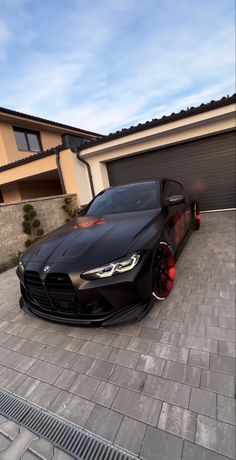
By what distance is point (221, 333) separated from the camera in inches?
77.4

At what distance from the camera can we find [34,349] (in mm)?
2199

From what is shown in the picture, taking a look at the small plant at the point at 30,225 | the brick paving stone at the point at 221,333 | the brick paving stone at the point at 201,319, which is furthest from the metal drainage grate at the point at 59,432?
the small plant at the point at 30,225

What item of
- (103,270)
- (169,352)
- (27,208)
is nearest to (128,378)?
(169,352)

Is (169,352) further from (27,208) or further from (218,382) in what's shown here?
(27,208)

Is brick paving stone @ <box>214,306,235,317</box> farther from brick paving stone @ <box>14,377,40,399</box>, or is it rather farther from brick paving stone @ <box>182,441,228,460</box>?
brick paving stone @ <box>14,377,40,399</box>

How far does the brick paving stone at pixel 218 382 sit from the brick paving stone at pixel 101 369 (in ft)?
2.29

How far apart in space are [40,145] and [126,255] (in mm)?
12804

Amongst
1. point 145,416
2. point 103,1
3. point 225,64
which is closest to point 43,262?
point 145,416

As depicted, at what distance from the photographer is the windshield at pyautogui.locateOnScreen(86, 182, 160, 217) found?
314 centimetres

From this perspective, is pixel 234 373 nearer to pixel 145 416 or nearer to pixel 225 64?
pixel 145 416

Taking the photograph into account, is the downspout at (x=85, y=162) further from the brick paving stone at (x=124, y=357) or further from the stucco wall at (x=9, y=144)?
the brick paving stone at (x=124, y=357)

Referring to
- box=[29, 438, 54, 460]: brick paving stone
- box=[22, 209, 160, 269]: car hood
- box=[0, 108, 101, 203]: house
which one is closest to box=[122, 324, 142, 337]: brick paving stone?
box=[22, 209, 160, 269]: car hood

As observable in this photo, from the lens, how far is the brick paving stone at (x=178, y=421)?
1268 mm

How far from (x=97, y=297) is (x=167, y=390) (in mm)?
816
